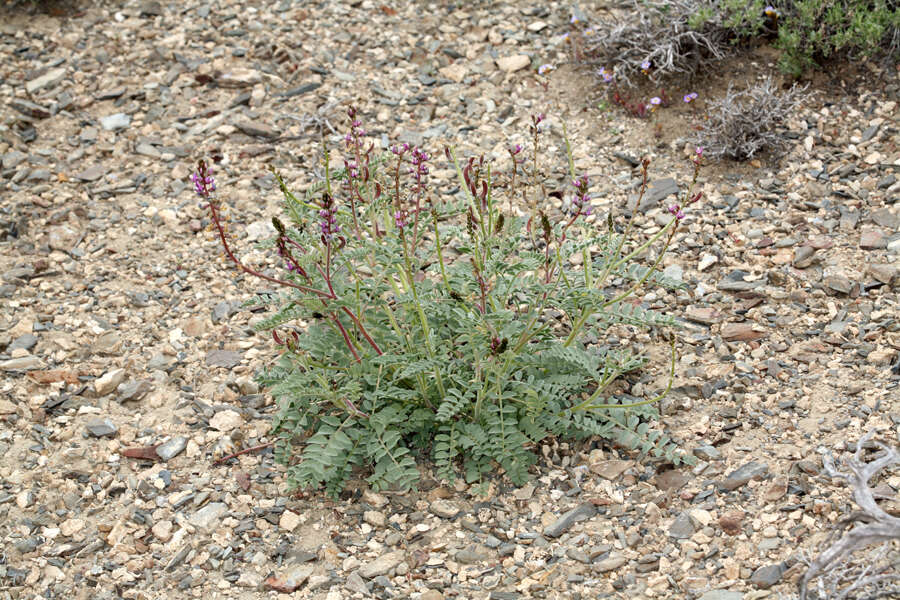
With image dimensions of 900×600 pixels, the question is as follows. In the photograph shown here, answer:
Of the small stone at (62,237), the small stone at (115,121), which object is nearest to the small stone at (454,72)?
the small stone at (115,121)

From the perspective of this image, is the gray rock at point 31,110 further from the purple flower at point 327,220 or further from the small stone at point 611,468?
the small stone at point 611,468

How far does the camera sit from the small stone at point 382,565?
11.1 feet

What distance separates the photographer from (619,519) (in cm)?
347

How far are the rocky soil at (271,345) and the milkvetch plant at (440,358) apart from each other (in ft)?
0.56

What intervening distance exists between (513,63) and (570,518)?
3387mm

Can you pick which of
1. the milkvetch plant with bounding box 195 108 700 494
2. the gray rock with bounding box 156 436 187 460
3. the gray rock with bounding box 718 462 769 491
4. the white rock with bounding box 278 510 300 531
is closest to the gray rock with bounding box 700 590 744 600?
the gray rock with bounding box 718 462 769 491

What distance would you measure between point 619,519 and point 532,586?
45 centimetres

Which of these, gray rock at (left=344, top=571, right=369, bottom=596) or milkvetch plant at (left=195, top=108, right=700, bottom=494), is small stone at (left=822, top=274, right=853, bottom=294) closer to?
milkvetch plant at (left=195, top=108, right=700, bottom=494)

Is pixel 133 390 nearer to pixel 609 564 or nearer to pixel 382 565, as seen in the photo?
pixel 382 565

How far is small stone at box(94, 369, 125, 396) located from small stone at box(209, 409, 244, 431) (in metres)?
0.54

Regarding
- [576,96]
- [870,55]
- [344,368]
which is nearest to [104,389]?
[344,368]

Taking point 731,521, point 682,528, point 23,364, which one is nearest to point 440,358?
point 682,528

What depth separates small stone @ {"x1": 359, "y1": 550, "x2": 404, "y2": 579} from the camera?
3375 mm

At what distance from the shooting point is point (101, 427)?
4.04m
